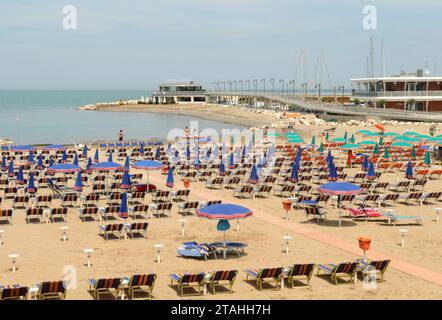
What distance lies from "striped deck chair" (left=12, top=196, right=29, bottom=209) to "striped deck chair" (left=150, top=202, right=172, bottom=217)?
14.0 ft

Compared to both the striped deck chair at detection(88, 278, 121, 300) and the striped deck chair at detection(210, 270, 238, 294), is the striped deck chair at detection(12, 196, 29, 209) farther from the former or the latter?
the striped deck chair at detection(210, 270, 238, 294)

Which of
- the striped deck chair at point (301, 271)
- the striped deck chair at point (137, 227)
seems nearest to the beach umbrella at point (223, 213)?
the striped deck chair at point (301, 271)

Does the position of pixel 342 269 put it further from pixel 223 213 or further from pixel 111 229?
pixel 111 229

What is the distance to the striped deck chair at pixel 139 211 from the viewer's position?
63.7ft

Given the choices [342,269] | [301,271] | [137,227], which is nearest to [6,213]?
[137,227]

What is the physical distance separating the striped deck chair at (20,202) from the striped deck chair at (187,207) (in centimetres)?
512

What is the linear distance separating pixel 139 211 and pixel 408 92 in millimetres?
58869

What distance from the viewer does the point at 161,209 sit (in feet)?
65.4

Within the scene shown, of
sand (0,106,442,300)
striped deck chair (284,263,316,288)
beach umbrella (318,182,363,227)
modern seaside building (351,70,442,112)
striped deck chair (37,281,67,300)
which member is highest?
modern seaside building (351,70,442,112)

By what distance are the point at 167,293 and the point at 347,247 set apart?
5.68 metres

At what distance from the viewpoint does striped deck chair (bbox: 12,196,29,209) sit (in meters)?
20.9

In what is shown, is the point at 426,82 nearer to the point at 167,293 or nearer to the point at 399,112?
the point at 399,112

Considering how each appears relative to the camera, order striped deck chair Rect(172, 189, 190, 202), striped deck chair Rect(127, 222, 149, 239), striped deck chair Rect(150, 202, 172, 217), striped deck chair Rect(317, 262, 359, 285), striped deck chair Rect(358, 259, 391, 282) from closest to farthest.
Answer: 1. striped deck chair Rect(317, 262, 359, 285)
2. striped deck chair Rect(358, 259, 391, 282)
3. striped deck chair Rect(127, 222, 149, 239)
4. striped deck chair Rect(150, 202, 172, 217)
5. striped deck chair Rect(172, 189, 190, 202)

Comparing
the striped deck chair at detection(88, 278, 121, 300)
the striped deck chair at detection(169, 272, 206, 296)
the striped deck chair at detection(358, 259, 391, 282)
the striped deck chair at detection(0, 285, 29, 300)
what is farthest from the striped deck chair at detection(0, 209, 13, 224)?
the striped deck chair at detection(358, 259, 391, 282)
